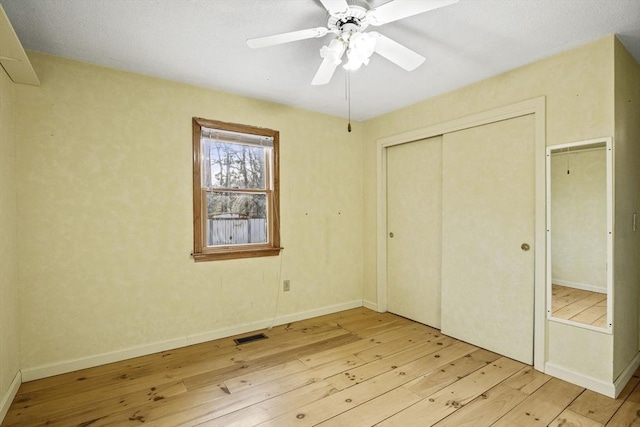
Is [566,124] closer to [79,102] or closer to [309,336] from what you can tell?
[309,336]

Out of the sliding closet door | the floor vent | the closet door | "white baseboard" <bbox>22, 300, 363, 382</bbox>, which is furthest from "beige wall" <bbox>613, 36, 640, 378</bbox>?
the floor vent

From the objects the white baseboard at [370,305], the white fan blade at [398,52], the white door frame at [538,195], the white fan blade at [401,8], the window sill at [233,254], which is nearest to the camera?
the white fan blade at [401,8]

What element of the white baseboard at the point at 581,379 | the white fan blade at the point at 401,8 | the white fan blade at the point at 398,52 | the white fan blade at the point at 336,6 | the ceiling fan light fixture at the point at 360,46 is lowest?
the white baseboard at the point at 581,379

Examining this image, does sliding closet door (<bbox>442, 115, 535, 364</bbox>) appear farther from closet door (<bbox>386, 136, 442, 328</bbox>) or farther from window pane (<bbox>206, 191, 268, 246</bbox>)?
window pane (<bbox>206, 191, 268, 246</bbox>)

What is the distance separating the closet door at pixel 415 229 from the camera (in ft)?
11.3

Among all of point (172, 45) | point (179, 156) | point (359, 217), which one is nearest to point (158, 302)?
point (179, 156)

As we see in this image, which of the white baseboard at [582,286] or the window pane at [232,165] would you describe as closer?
the white baseboard at [582,286]

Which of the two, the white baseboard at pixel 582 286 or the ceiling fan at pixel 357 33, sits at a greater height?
the ceiling fan at pixel 357 33

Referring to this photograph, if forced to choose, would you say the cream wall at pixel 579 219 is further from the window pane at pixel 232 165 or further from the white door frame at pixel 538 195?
the window pane at pixel 232 165

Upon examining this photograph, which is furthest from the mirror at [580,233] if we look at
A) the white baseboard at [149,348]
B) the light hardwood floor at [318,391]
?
the white baseboard at [149,348]

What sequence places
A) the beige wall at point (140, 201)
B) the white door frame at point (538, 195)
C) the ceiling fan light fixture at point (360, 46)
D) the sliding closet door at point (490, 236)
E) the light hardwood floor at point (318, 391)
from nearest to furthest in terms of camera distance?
the ceiling fan light fixture at point (360, 46), the light hardwood floor at point (318, 391), the beige wall at point (140, 201), the white door frame at point (538, 195), the sliding closet door at point (490, 236)

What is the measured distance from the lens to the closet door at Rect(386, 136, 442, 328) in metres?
A: 3.43

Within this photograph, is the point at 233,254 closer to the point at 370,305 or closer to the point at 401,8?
the point at 370,305

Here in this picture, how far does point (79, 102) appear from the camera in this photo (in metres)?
2.53
